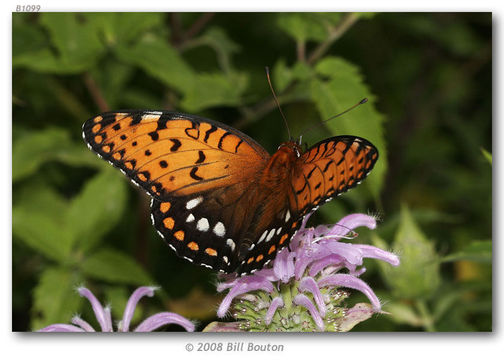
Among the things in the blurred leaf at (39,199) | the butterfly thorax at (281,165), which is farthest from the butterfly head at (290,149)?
the blurred leaf at (39,199)

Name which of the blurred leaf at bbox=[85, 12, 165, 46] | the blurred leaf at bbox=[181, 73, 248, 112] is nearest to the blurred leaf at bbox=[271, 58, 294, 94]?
the blurred leaf at bbox=[181, 73, 248, 112]

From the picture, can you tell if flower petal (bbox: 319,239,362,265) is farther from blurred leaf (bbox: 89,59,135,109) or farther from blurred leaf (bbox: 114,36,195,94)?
blurred leaf (bbox: 89,59,135,109)

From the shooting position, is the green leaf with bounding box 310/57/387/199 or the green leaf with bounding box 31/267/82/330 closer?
the green leaf with bounding box 310/57/387/199

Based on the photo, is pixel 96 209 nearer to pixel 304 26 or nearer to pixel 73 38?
pixel 73 38

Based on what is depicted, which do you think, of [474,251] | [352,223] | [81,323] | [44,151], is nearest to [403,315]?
[474,251]

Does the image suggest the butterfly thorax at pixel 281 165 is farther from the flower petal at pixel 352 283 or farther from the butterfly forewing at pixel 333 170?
the flower petal at pixel 352 283
